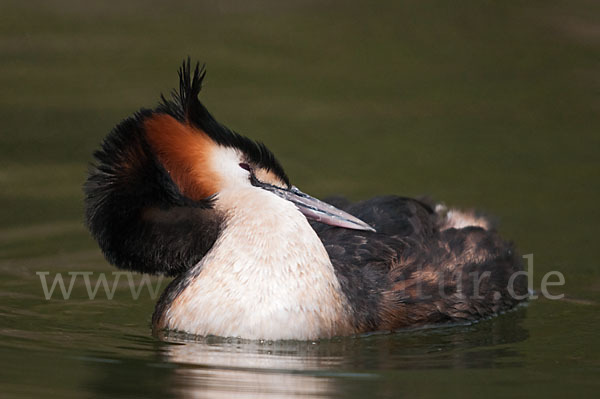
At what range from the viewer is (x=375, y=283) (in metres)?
8.59

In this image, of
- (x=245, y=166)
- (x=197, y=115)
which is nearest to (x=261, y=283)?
(x=245, y=166)

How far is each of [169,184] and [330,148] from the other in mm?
5142

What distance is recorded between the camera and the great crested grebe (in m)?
7.96

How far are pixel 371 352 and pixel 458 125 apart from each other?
6559 millimetres

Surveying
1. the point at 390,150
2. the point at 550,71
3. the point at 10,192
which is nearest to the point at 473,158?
the point at 390,150

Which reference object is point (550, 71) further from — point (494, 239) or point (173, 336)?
point (173, 336)

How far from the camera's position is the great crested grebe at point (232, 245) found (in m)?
7.96

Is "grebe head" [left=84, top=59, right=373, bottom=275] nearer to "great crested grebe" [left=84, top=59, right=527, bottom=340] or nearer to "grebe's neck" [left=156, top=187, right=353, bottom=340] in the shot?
"great crested grebe" [left=84, top=59, right=527, bottom=340]

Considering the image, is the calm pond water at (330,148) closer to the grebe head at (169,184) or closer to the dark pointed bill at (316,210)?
the grebe head at (169,184)

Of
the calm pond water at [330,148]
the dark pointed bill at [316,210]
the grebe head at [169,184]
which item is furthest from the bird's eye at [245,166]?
the calm pond water at [330,148]

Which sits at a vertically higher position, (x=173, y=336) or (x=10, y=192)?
(x=10, y=192)

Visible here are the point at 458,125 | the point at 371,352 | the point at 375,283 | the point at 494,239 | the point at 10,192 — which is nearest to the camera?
the point at 371,352

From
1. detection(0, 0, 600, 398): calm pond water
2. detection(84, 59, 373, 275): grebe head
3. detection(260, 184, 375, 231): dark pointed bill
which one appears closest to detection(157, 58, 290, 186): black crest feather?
detection(84, 59, 373, 275): grebe head

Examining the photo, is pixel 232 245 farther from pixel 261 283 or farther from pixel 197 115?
pixel 197 115
